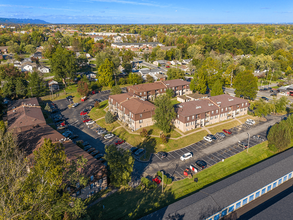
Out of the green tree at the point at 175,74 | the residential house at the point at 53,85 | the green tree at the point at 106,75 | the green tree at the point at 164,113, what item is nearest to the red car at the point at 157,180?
the green tree at the point at 164,113

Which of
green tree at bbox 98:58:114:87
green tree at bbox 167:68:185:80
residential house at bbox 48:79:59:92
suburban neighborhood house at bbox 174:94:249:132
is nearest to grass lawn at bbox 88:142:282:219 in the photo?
suburban neighborhood house at bbox 174:94:249:132

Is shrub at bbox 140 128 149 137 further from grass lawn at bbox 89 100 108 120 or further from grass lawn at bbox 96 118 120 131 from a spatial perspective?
grass lawn at bbox 89 100 108 120

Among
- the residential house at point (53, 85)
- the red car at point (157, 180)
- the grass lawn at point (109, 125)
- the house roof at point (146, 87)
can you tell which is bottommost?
the red car at point (157, 180)

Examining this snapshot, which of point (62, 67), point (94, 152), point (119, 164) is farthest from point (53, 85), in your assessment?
point (119, 164)

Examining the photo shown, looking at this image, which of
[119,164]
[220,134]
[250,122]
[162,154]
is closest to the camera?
[119,164]

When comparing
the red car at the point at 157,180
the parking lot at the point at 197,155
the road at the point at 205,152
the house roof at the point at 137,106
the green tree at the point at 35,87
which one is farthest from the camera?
the green tree at the point at 35,87

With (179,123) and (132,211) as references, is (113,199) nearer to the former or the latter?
(132,211)

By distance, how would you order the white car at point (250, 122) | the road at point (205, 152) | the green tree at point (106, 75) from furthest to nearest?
1. the green tree at point (106, 75)
2. the white car at point (250, 122)
3. the road at point (205, 152)

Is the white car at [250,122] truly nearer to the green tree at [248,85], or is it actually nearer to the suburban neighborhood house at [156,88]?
the green tree at [248,85]

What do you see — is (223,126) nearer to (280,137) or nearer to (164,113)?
(280,137)
